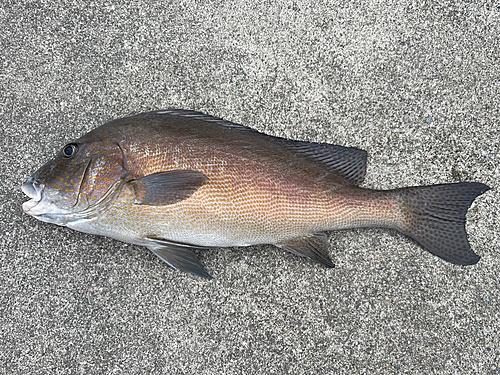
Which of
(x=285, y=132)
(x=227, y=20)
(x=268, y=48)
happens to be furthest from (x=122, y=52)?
(x=285, y=132)

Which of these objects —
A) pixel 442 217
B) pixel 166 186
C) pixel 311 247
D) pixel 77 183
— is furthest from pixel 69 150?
pixel 442 217

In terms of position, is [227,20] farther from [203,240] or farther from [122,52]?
[203,240]

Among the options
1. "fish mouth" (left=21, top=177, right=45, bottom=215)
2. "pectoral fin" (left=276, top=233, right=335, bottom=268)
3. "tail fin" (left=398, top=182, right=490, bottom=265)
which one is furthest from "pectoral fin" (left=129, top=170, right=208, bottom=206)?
"tail fin" (left=398, top=182, right=490, bottom=265)

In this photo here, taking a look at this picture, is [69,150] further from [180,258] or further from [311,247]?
[311,247]

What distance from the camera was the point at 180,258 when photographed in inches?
74.0

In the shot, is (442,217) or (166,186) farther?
(442,217)

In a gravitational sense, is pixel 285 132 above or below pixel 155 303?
above

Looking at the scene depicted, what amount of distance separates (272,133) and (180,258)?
2.89ft

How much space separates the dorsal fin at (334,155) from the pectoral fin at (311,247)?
35 cm

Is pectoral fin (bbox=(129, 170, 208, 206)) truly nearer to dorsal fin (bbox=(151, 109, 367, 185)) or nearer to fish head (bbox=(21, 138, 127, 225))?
fish head (bbox=(21, 138, 127, 225))

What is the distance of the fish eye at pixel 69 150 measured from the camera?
1742 millimetres

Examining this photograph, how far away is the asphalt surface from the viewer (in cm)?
197

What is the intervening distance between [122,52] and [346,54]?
1.35 m

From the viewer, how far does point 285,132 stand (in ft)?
7.06
